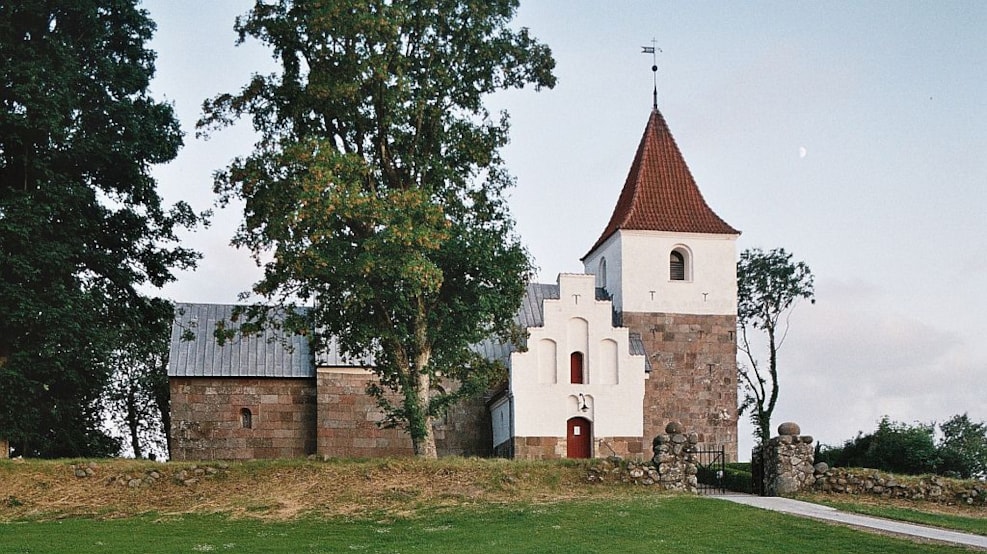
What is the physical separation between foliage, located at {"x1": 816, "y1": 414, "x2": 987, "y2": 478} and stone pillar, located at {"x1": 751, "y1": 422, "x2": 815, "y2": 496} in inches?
238

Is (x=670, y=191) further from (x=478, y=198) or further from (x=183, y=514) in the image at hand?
(x=183, y=514)

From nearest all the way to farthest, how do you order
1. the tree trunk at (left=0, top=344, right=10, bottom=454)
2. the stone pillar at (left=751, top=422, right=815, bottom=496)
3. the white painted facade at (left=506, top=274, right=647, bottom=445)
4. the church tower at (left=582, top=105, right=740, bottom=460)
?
1. the stone pillar at (left=751, top=422, right=815, bottom=496)
2. the tree trunk at (left=0, top=344, right=10, bottom=454)
3. the white painted facade at (left=506, top=274, right=647, bottom=445)
4. the church tower at (left=582, top=105, right=740, bottom=460)

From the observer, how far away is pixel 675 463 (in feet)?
81.7

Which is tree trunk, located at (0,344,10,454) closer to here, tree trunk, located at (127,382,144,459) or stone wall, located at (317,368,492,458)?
stone wall, located at (317,368,492,458)

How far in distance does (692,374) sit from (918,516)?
1615cm

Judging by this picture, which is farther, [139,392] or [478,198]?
[139,392]

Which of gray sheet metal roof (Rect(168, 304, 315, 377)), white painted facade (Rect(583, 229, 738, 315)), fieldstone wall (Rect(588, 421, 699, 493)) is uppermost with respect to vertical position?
white painted facade (Rect(583, 229, 738, 315))

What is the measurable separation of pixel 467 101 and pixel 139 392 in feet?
70.9

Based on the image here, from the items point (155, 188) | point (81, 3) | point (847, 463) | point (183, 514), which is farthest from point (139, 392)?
point (847, 463)

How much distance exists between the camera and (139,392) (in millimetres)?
42625

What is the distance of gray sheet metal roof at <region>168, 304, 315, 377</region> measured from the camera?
35688 mm

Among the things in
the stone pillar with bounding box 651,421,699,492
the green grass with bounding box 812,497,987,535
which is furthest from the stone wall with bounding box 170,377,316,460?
the green grass with bounding box 812,497,987,535

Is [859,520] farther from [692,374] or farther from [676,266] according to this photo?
[676,266]

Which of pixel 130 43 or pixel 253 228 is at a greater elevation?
pixel 130 43
